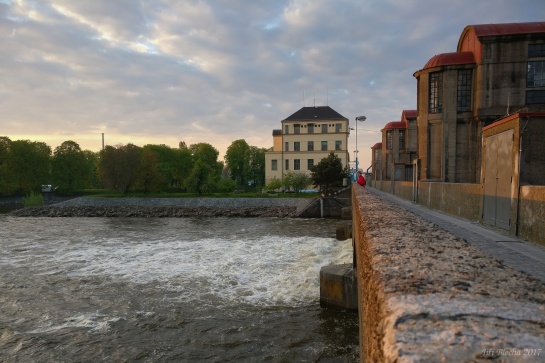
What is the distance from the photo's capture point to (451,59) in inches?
904

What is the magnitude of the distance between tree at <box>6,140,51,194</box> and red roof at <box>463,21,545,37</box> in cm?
7460

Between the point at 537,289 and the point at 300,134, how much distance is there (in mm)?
71081

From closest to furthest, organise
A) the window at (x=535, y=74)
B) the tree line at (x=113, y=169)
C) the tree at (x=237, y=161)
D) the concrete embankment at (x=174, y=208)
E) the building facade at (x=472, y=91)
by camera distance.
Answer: the window at (x=535, y=74) → the building facade at (x=472, y=91) → the concrete embankment at (x=174, y=208) → the tree line at (x=113, y=169) → the tree at (x=237, y=161)

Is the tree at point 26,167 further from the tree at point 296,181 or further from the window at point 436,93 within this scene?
the window at point 436,93

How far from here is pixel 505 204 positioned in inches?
378

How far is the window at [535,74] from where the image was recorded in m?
20.2

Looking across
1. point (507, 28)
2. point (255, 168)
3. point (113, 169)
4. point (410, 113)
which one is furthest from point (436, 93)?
point (255, 168)

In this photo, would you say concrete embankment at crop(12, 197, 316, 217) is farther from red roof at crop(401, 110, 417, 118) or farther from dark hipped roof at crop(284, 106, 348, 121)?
dark hipped roof at crop(284, 106, 348, 121)

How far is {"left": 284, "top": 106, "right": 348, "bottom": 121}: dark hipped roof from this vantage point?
72750 millimetres

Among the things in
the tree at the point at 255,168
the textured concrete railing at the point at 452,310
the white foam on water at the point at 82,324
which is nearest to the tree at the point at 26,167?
the tree at the point at 255,168

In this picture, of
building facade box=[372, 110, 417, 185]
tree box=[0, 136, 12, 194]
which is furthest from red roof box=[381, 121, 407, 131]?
tree box=[0, 136, 12, 194]

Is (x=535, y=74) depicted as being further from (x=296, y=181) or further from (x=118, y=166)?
(x=118, y=166)

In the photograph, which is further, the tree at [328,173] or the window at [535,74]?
the tree at [328,173]

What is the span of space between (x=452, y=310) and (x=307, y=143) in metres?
71.4
